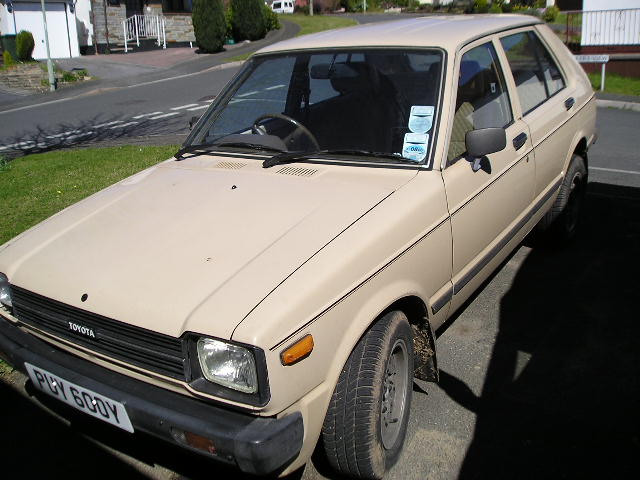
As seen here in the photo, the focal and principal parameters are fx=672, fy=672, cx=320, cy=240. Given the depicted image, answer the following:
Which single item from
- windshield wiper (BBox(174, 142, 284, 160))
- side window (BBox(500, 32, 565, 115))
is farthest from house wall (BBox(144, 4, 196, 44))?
windshield wiper (BBox(174, 142, 284, 160))

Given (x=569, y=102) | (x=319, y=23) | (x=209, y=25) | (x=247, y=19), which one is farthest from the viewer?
(x=319, y=23)

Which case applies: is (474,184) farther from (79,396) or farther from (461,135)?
(79,396)

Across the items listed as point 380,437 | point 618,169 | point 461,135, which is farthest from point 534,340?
point 618,169

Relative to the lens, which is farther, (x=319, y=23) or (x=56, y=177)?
(x=319, y=23)

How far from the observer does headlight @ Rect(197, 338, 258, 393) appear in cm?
243

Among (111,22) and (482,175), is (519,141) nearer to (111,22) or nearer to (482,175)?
(482,175)

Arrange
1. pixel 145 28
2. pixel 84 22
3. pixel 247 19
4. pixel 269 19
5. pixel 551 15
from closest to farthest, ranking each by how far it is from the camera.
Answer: pixel 247 19 → pixel 84 22 → pixel 269 19 → pixel 145 28 → pixel 551 15

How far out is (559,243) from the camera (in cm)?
545

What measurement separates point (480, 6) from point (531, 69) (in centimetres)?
4112

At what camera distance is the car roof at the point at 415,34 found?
12.6ft

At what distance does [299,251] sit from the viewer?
2766mm

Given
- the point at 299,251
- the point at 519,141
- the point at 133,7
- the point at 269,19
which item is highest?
the point at 133,7

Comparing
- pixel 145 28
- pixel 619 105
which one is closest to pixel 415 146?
pixel 619 105

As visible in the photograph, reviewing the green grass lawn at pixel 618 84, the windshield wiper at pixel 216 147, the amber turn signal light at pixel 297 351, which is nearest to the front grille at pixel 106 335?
the amber turn signal light at pixel 297 351
